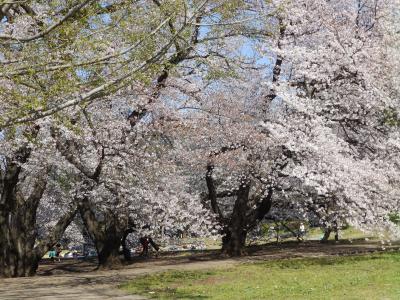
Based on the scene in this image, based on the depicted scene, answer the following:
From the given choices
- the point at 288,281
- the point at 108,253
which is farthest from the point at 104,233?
the point at 288,281

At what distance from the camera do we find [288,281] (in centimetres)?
1352

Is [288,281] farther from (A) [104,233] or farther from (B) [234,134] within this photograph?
(A) [104,233]

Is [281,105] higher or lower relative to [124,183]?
higher

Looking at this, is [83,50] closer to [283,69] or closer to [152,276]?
[152,276]

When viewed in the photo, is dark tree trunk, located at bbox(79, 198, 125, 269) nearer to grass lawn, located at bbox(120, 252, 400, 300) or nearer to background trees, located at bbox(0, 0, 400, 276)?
background trees, located at bbox(0, 0, 400, 276)

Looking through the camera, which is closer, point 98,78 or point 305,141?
point 98,78

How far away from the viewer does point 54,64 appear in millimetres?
10617

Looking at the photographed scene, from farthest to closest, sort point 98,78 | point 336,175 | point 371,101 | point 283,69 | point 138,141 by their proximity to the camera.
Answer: point 283,69, point 138,141, point 371,101, point 336,175, point 98,78

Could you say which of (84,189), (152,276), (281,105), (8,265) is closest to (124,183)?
(84,189)

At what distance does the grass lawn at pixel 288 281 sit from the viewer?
11500mm

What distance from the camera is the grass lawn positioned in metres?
11.5

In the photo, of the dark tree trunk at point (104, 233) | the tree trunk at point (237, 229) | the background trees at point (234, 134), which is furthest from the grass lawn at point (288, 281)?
the dark tree trunk at point (104, 233)

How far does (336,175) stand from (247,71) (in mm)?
6543

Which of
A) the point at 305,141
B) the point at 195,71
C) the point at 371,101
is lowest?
the point at 305,141
